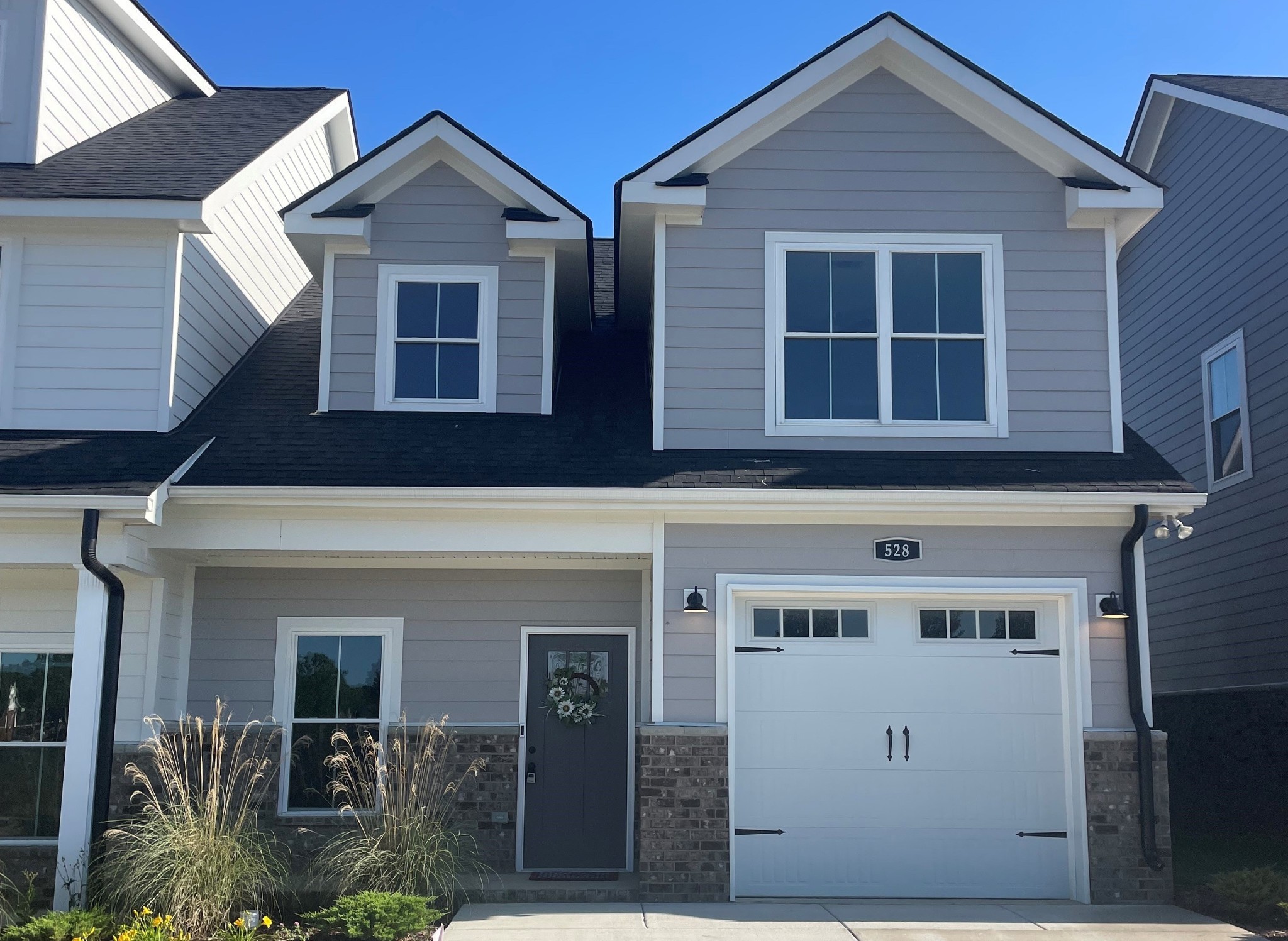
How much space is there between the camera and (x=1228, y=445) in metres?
13.4

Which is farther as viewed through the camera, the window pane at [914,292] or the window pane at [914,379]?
the window pane at [914,292]

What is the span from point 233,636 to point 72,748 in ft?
6.68

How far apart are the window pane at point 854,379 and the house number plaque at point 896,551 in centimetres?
118

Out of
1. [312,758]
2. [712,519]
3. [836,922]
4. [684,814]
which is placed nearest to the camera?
[836,922]

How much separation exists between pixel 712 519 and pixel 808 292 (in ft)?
7.39

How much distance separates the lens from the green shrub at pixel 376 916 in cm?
759

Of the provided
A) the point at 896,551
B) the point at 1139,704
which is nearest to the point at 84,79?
the point at 896,551

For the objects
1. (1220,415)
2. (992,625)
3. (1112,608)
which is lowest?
(992,625)

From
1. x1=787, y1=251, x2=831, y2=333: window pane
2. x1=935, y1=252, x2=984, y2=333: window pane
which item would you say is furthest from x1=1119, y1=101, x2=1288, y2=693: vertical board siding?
x1=787, y1=251, x2=831, y2=333: window pane

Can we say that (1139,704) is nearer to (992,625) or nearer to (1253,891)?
(992,625)

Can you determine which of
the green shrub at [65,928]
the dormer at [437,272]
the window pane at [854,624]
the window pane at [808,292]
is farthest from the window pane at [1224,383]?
the green shrub at [65,928]

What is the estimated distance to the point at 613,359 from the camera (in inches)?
485

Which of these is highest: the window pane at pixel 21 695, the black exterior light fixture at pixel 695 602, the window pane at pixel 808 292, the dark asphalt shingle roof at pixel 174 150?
the dark asphalt shingle roof at pixel 174 150

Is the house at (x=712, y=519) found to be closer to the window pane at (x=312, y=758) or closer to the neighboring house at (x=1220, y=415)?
the window pane at (x=312, y=758)
